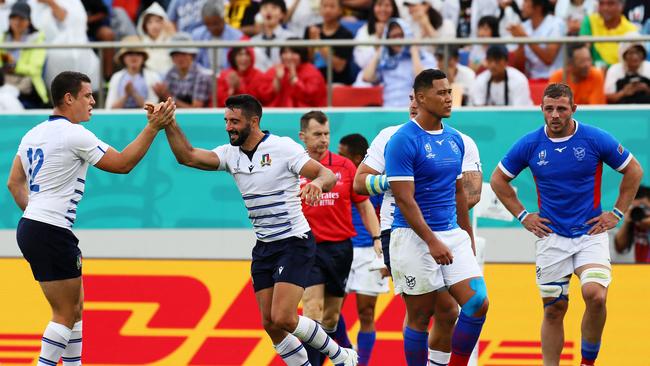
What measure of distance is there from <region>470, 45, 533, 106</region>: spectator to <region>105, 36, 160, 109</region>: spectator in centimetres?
413

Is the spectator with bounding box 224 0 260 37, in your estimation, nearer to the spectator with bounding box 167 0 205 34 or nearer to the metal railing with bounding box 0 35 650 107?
the spectator with bounding box 167 0 205 34

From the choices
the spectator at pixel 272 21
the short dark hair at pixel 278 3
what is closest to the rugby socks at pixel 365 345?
the spectator at pixel 272 21

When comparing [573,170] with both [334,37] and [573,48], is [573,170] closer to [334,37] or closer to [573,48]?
[573,48]

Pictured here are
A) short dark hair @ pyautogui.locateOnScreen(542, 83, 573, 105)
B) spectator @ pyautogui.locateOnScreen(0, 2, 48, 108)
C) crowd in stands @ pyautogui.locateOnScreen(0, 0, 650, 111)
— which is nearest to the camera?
short dark hair @ pyautogui.locateOnScreen(542, 83, 573, 105)

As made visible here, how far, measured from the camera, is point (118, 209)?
650 inches

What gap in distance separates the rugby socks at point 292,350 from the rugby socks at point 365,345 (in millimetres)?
2292

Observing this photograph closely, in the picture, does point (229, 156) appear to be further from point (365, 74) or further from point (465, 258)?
point (365, 74)

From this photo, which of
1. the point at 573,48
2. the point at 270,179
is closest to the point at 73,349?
the point at 270,179

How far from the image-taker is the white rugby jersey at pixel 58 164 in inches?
370

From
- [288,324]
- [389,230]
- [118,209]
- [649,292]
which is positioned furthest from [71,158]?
[118,209]

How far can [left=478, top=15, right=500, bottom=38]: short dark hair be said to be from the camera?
1563 cm

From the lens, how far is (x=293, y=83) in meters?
15.7

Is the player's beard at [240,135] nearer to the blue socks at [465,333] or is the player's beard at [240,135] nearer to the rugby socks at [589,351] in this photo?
the blue socks at [465,333]

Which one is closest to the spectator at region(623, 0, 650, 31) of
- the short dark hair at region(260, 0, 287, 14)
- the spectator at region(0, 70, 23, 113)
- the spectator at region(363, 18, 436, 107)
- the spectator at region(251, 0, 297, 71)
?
the spectator at region(363, 18, 436, 107)
